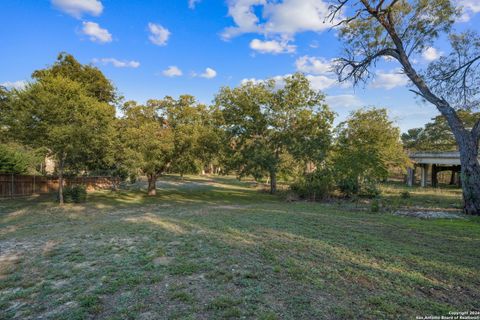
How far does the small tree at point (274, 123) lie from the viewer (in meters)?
16.3

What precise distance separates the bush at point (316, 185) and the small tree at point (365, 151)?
65cm

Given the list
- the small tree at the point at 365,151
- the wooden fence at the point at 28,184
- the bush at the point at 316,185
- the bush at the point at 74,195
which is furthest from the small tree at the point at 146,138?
the small tree at the point at 365,151

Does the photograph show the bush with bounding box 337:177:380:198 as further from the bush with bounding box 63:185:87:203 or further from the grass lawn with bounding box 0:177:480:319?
the bush with bounding box 63:185:87:203

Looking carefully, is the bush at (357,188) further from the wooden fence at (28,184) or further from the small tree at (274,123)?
the wooden fence at (28,184)

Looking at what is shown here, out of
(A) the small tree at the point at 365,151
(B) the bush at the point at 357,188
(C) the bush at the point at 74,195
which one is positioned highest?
(A) the small tree at the point at 365,151

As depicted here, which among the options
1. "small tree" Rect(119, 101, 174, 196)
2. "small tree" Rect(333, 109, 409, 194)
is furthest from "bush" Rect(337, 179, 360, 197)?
"small tree" Rect(119, 101, 174, 196)

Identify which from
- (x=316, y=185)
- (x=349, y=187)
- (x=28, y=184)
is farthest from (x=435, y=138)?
(x=28, y=184)

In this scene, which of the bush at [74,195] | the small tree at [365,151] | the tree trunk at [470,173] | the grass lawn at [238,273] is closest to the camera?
the grass lawn at [238,273]

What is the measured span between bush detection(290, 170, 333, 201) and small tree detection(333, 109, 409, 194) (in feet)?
Result: 2.14

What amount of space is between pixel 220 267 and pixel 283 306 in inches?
55.6

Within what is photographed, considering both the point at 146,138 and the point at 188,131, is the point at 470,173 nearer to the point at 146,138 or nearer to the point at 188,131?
the point at 188,131

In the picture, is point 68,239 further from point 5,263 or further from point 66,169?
point 66,169

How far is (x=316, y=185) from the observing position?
15.5m

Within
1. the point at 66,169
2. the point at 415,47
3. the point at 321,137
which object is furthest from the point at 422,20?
the point at 66,169
